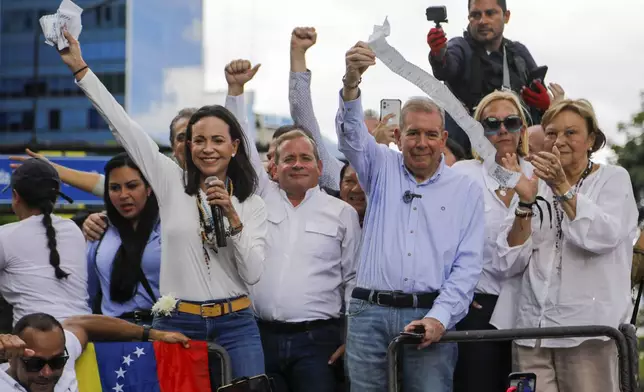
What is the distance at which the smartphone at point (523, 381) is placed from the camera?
21.2 ft

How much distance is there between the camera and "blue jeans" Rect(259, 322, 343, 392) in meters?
7.11

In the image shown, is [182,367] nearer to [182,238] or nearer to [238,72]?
[182,238]

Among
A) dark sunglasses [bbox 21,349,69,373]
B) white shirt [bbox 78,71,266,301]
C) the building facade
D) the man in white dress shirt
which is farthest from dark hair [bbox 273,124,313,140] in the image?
the building facade

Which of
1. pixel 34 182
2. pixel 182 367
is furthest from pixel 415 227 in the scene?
pixel 34 182

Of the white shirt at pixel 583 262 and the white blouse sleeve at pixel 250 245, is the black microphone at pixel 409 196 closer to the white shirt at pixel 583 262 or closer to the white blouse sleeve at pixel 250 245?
the white shirt at pixel 583 262

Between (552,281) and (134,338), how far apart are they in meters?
2.27

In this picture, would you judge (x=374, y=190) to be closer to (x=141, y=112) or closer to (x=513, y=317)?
(x=513, y=317)

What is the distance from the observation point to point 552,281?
6797 millimetres

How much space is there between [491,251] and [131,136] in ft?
6.87

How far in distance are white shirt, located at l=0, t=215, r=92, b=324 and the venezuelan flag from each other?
0.34 m

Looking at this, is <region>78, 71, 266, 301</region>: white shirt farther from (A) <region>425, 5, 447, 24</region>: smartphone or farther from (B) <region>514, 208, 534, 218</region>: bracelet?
(A) <region>425, 5, 447, 24</region>: smartphone

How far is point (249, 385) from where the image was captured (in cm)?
627

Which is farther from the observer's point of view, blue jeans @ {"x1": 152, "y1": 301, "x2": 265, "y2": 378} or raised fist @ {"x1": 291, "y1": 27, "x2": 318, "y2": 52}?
raised fist @ {"x1": 291, "y1": 27, "x2": 318, "y2": 52}

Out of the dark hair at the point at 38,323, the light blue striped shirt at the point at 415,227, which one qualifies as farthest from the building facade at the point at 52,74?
the dark hair at the point at 38,323
